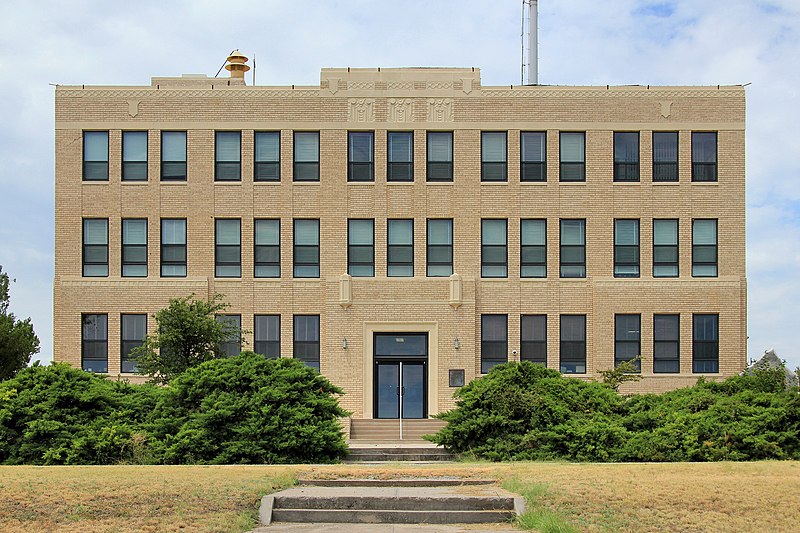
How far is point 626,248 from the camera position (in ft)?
142

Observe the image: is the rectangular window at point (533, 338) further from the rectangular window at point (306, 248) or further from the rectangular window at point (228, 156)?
the rectangular window at point (228, 156)

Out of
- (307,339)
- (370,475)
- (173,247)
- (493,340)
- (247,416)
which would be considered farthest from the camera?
(173,247)

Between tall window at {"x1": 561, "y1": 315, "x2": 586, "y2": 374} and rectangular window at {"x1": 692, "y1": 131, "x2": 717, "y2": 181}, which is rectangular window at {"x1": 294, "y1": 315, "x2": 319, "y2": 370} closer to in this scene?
tall window at {"x1": 561, "y1": 315, "x2": 586, "y2": 374}

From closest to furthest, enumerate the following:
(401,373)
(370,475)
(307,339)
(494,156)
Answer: (370,475), (401,373), (307,339), (494,156)

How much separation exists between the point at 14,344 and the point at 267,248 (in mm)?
12307

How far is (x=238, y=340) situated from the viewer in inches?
1650

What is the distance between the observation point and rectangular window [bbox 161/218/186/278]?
42875mm

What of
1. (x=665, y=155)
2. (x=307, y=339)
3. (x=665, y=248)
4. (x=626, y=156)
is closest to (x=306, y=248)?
(x=307, y=339)

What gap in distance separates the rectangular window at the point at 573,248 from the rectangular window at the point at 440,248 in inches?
173

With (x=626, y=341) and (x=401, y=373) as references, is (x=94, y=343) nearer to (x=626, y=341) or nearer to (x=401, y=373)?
(x=401, y=373)

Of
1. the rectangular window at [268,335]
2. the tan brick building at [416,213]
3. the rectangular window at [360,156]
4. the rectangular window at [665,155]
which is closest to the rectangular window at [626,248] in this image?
the tan brick building at [416,213]

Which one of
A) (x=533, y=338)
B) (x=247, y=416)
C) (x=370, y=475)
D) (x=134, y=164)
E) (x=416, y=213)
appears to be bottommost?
(x=370, y=475)

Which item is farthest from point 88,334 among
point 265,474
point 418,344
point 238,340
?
point 265,474

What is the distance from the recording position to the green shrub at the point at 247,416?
1006 inches
